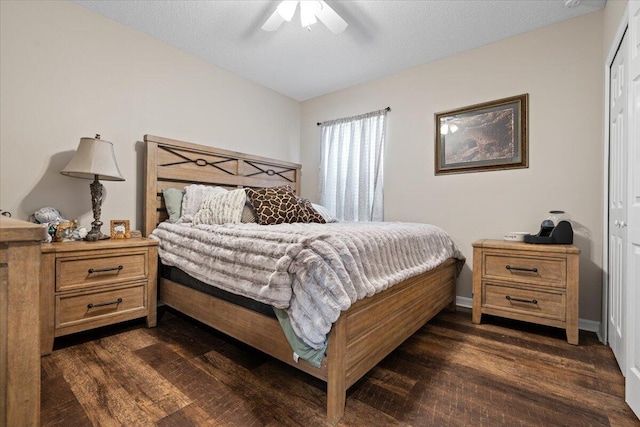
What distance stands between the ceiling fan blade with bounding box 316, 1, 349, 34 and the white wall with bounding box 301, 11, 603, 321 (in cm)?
131

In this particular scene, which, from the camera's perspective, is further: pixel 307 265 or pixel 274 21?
pixel 274 21

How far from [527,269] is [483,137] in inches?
50.2

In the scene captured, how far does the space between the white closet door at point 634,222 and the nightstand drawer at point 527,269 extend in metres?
0.68

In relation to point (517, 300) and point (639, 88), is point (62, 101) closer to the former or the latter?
point (639, 88)

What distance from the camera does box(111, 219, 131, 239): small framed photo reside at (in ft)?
7.45

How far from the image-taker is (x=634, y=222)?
4.47 feet

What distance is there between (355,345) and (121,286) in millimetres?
1716

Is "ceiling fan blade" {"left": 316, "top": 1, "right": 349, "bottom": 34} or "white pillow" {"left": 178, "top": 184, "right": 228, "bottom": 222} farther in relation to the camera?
"white pillow" {"left": 178, "top": 184, "right": 228, "bottom": 222}

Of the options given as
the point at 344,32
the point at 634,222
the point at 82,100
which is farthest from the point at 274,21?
the point at 634,222

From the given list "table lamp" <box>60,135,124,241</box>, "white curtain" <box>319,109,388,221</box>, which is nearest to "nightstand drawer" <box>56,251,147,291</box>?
"table lamp" <box>60,135,124,241</box>

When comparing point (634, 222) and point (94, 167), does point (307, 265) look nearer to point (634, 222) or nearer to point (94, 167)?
point (634, 222)

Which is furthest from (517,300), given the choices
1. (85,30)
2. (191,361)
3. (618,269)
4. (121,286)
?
(85,30)

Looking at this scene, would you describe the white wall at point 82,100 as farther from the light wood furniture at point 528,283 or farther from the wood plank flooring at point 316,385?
the light wood furniture at point 528,283

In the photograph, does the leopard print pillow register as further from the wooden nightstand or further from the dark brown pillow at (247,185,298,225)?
the wooden nightstand
